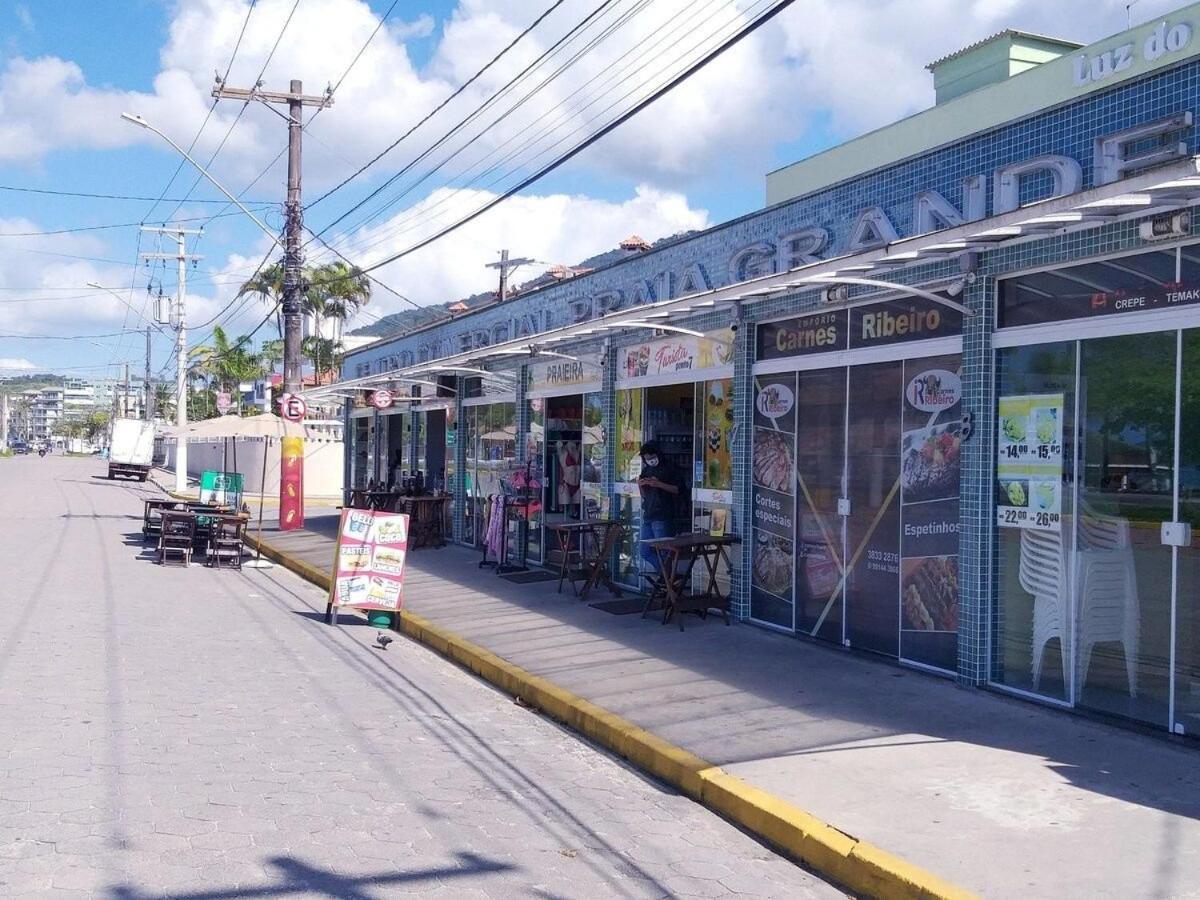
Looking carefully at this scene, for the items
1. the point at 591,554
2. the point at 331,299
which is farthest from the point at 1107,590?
the point at 331,299

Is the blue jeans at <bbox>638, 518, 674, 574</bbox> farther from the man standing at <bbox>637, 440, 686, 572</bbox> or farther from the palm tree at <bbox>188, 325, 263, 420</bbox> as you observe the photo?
the palm tree at <bbox>188, 325, 263, 420</bbox>

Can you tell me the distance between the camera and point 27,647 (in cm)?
987

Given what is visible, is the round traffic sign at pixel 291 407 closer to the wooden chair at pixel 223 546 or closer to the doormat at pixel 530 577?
the wooden chair at pixel 223 546

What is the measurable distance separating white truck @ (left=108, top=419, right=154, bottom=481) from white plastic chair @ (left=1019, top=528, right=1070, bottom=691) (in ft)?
158

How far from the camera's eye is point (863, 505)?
9789 millimetres

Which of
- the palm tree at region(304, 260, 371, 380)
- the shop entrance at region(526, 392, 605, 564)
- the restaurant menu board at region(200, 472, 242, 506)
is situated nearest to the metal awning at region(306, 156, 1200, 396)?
the shop entrance at region(526, 392, 605, 564)

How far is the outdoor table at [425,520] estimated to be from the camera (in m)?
19.0

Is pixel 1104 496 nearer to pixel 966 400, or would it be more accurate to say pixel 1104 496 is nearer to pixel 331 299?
pixel 966 400

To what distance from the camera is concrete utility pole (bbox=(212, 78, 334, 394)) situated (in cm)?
2098

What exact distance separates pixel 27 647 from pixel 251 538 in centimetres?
1201

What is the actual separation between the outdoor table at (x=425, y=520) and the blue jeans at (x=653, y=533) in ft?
22.1

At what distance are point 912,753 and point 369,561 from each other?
23.3ft

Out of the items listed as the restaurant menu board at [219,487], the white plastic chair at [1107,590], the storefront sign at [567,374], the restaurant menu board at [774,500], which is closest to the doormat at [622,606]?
the restaurant menu board at [774,500]

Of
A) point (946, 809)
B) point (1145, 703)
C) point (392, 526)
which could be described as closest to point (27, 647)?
point (392, 526)
